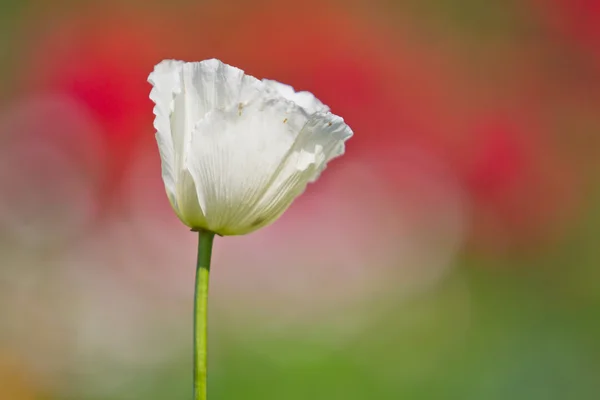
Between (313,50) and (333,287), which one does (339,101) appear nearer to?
(313,50)

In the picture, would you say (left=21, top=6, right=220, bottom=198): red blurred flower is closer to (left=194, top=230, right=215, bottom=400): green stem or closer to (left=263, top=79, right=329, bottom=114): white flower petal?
(left=263, top=79, right=329, bottom=114): white flower petal

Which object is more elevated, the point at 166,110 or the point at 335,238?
the point at 166,110

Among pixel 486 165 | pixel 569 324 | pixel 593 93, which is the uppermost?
pixel 593 93

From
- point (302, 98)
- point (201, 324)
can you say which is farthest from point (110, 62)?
point (201, 324)

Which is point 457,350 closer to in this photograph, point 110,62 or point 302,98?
point 110,62

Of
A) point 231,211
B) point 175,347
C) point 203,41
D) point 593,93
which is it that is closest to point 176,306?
point 175,347

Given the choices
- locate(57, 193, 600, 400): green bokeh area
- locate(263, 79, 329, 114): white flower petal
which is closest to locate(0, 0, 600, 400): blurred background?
locate(57, 193, 600, 400): green bokeh area

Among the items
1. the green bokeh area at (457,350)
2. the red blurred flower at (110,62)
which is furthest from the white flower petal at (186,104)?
the red blurred flower at (110,62)

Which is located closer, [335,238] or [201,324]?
[201,324]
